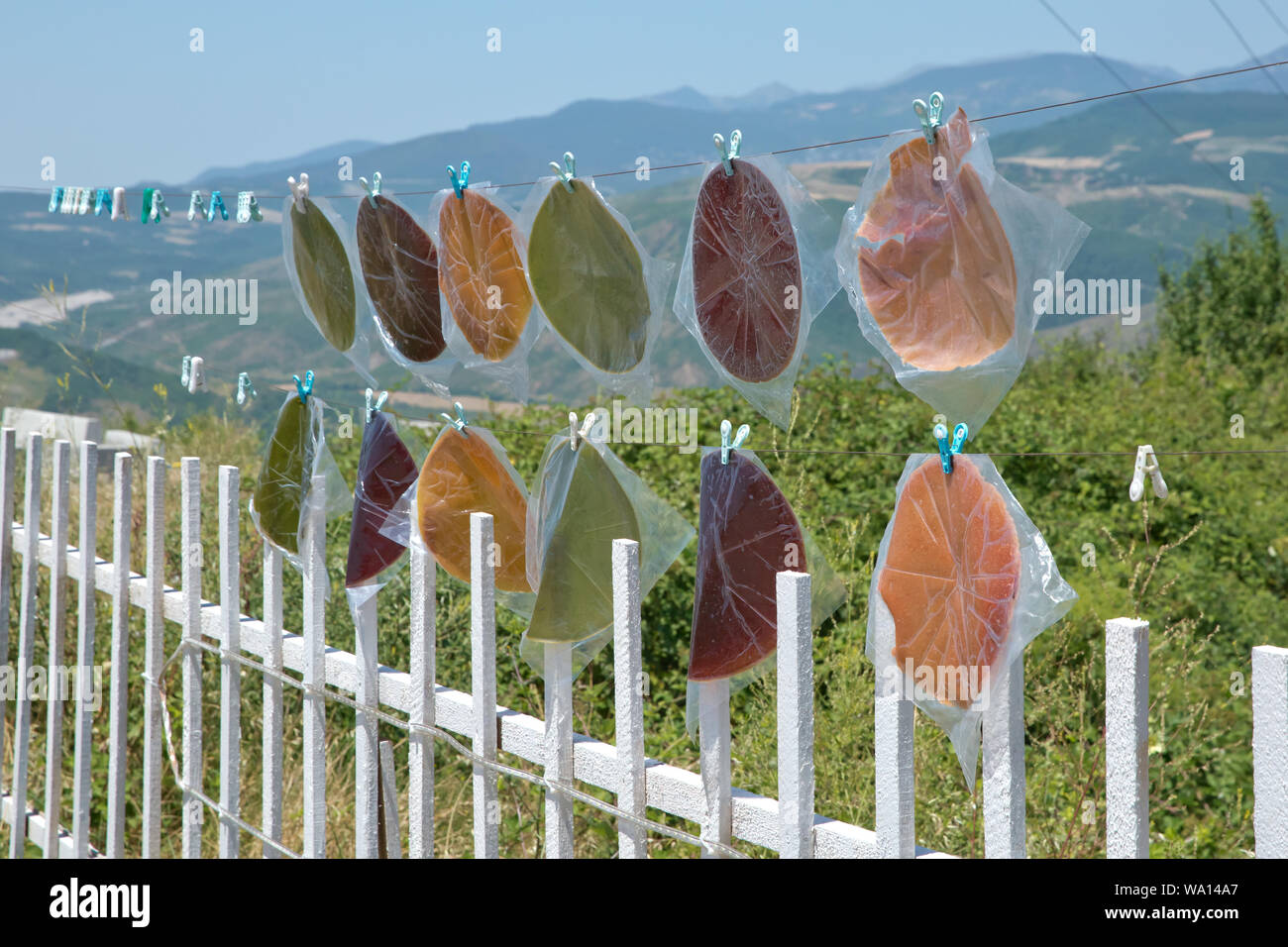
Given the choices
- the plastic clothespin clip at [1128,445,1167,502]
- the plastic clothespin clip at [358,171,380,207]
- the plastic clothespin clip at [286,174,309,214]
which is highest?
the plastic clothespin clip at [286,174,309,214]

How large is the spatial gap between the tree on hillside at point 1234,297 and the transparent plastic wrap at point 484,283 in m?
14.5

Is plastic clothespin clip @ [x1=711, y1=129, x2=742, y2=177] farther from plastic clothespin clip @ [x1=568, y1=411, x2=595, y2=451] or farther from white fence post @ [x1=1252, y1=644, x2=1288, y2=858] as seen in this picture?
white fence post @ [x1=1252, y1=644, x2=1288, y2=858]

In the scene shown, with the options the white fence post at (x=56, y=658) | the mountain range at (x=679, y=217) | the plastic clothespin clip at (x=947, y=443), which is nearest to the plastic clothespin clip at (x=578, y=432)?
the plastic clothespin clip at (x=947, y=443)

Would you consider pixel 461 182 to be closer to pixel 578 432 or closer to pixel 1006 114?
pixel 578 432

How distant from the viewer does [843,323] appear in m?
64.2

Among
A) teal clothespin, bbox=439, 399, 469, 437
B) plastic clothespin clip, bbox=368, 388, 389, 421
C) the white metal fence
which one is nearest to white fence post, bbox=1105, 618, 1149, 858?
the white metal fence

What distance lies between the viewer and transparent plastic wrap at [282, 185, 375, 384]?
202cm

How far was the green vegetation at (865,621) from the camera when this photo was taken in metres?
2.67

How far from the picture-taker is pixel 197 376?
7.75ft

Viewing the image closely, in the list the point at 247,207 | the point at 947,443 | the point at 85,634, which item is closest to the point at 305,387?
the point at 247,207

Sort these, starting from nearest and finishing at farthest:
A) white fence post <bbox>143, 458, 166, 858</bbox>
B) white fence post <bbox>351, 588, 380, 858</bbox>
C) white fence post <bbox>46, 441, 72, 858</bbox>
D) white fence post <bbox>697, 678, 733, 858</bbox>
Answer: white fence post <bbox>697, 678, 733, 858</bbox> → white fence post <bbox>351, 588, 380, 858</bbox> → white fence post <bbox>143, 458, 166, 858</bbox> → white fence post <bbox>46, 441, 72, 858</bbox>
